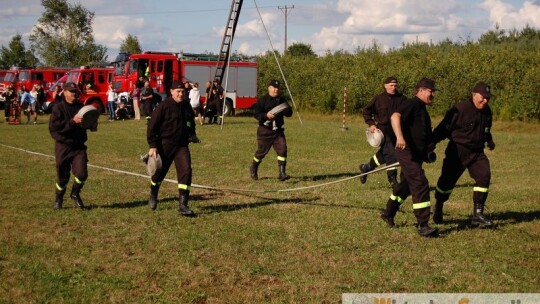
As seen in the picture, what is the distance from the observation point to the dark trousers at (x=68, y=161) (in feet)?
31.2

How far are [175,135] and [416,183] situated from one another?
3356 millimetres

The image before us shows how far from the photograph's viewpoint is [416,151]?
7.77 m

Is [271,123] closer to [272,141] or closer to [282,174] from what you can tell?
[272,141]

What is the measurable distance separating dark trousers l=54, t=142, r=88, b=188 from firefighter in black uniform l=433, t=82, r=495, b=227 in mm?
5016

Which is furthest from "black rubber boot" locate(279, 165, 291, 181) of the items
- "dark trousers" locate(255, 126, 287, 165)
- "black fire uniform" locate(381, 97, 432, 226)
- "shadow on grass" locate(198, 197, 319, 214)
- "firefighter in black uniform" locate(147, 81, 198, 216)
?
"black fire uniform" locate(381, 97, 432, 226)

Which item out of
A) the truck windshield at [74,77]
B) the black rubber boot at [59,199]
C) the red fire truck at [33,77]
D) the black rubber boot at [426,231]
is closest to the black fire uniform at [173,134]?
the black rubber boot at [59,199]

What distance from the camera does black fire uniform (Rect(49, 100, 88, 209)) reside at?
30.9 ft

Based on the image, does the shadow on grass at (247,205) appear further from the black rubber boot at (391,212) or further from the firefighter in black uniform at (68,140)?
the black rubber boot at (391,212)

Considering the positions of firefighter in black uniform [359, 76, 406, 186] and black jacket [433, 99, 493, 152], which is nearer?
black jacket [433, 99, 493, 152]

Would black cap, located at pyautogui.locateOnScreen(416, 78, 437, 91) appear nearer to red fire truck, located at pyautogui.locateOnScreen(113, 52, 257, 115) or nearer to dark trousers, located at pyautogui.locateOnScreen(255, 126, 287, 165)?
dark trousers, located at pyautogui.locateOnScreen(255, 126, 287, 165)

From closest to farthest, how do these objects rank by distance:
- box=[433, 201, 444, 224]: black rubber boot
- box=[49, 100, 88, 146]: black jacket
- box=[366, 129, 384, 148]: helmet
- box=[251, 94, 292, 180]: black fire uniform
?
box=[433, 201, 444, 224]: black rubber boot < box=[49, 100, 88, 146]: black jacket < box=[366, 129, 384, 148]: helmet < box=[251, 94, 292, 180]: black fire uniform

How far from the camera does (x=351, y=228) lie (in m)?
8.17

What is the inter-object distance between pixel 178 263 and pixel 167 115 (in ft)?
9.52

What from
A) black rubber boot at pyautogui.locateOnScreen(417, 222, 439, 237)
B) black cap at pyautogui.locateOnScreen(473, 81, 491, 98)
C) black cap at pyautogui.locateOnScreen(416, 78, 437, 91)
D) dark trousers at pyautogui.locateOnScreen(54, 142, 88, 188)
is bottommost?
black rubber boot at pyautogui.locateOnScreen(417, 222, 439, 237)
